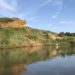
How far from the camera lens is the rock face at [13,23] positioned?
128 metres

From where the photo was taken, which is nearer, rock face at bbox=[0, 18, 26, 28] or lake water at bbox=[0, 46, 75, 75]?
lake water at bbox=[0, 46, 75, 75]

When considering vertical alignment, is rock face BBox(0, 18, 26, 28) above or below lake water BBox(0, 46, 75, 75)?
above

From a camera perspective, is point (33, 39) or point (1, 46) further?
point (33, 39)

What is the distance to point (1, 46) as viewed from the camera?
266 ft

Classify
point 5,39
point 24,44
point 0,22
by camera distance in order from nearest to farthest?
point 5,39 → point 24,44 → point 0,22

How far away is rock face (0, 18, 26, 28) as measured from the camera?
128 m

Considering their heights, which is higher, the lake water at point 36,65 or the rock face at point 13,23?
the rock face at point 13,23

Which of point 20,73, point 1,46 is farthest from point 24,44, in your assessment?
point 20,73

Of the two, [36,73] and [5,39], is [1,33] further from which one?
[36,73]

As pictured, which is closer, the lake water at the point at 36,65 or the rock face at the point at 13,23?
the lake water at the point at 36,65

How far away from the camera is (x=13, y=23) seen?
130 m

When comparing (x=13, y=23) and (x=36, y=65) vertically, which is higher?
(x=13, y=23)

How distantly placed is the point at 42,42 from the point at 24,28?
59.8 feet

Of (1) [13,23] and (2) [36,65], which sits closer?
(2) [36,65]
